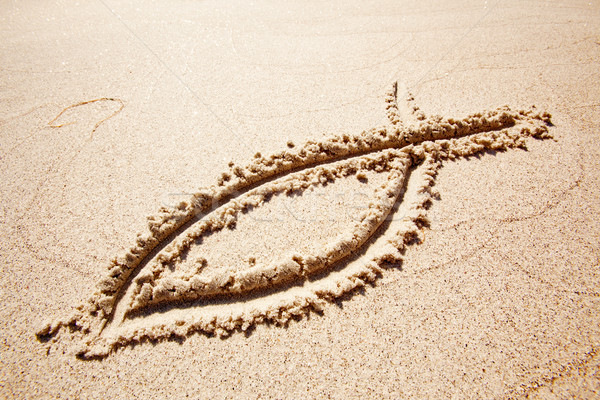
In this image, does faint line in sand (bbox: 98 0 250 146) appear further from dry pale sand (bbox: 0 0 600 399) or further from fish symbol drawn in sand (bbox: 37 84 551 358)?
fish symbol drawn in sand (bbox: 37 84 551 358)

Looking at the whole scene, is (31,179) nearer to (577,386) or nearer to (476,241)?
(476,241)

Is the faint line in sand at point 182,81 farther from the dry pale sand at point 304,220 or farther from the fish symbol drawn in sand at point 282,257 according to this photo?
the fish symbol drawn in sand at point 282,257

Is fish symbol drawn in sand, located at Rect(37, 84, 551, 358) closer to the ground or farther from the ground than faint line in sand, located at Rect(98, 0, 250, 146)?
closer to the ground

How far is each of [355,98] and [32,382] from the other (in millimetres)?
2112

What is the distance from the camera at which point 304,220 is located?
4.81 ft

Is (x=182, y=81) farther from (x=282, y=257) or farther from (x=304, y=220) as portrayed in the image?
(x=282, y=257)

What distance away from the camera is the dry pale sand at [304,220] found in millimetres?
1063

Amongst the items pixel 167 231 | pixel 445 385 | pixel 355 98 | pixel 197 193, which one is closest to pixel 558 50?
pixel 355 98

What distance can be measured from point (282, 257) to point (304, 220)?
0.23 metres

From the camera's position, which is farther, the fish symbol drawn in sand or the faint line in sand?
the faint line in sand

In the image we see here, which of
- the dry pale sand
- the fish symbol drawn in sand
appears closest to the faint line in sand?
the dry pale sand

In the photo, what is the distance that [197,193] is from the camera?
1476 millimetres

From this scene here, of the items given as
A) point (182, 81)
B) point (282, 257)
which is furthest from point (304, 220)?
point (182, 81)

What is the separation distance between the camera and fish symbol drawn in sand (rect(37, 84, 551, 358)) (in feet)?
3.80
